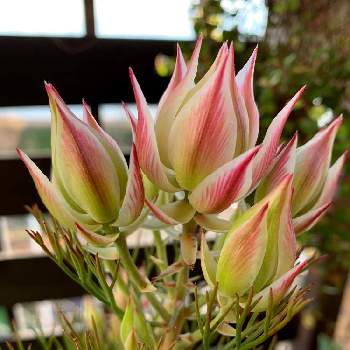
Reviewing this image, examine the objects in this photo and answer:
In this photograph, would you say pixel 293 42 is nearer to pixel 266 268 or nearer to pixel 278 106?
pixel 278 106

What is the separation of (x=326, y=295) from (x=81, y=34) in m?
1.06

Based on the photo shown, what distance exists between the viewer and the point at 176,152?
0.21m

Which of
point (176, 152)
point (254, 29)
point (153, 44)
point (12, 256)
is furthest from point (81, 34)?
point (176, 152)

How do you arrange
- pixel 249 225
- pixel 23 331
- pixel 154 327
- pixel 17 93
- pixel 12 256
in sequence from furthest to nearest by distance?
pixel 23 331 < pixel 12 256 < pixel 17 93 < pixel 154 327 < pixel 249 225

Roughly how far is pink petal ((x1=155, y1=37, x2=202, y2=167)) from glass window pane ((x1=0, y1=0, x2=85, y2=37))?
27.3 inches

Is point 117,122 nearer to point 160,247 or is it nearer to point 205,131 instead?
point 160,247

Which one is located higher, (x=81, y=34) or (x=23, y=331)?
(x=81, y=34)

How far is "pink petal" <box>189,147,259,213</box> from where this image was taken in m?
0.19

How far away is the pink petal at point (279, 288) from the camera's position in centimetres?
20

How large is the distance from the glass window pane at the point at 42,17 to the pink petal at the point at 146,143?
0.70m

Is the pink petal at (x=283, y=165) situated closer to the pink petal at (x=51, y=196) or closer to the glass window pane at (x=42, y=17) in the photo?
the pink petal at (x=51, y=196)

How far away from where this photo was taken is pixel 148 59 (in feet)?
2.97

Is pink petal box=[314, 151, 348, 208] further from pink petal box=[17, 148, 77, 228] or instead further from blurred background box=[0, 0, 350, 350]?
blurred background box=[0, 0, 350, 350]

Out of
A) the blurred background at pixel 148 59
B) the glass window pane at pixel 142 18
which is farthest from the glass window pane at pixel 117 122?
the glass window pane at pixel 142 18
